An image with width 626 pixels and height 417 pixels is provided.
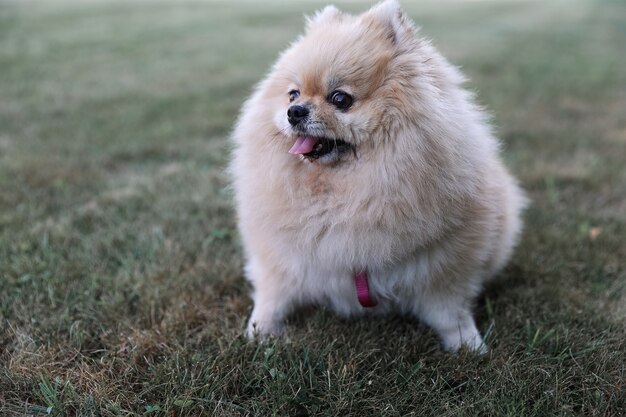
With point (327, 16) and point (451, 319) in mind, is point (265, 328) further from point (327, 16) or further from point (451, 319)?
point (327, 16)

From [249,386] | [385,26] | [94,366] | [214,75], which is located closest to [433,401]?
[249,386]

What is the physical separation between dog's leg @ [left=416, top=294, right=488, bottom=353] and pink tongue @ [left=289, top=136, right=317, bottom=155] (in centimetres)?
87

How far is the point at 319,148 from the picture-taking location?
2.18 metres

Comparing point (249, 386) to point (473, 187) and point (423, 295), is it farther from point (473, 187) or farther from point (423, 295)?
point (473, 187)

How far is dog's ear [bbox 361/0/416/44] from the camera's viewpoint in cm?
219

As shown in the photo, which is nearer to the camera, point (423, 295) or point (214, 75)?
point (423, 295)

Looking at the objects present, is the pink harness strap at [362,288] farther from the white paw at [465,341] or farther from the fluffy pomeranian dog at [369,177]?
the white paw at [465,341]

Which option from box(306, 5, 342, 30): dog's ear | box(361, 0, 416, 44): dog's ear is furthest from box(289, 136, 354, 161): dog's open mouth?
box(306, 5, 342, 30): dog's ear

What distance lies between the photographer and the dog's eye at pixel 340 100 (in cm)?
213

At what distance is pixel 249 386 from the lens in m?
2.14

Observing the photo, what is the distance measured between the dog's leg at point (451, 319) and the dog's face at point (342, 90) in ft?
2.69

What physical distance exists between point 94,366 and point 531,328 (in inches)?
77.1

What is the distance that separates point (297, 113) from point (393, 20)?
57 cm

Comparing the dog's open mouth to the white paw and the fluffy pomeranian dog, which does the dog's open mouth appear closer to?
the fluffy pomeranian dog
